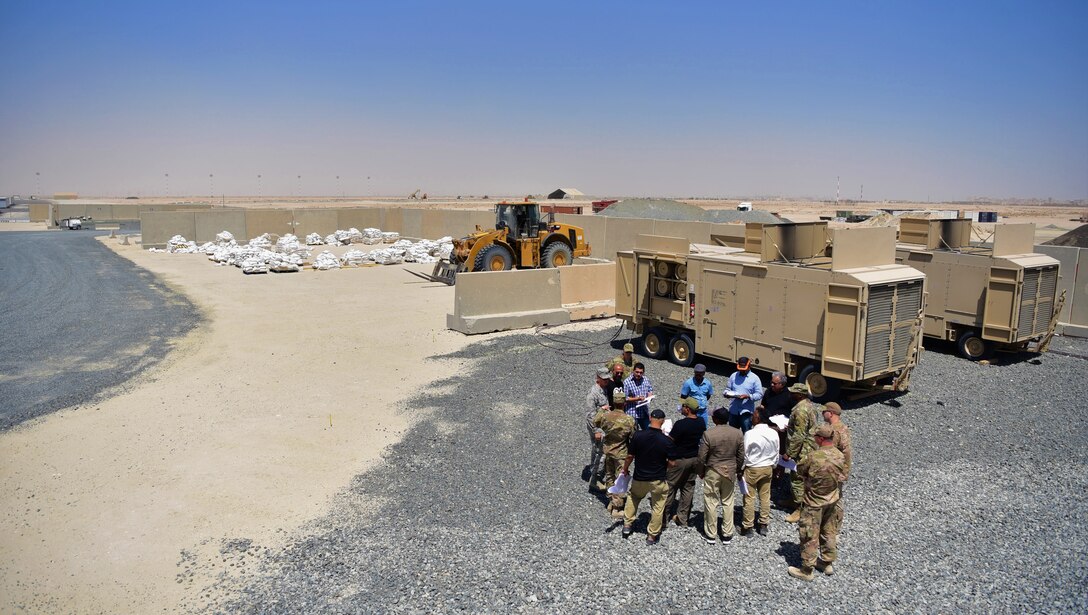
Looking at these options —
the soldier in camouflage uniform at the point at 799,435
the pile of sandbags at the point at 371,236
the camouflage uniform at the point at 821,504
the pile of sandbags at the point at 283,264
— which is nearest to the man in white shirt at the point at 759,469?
the soldier in camouflage uniform at the point at 799,435

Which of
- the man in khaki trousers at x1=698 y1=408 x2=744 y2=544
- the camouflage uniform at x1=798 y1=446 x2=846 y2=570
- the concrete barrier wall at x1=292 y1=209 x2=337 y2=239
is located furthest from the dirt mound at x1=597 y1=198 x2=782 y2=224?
the camouflage uniform at x1=798 y1=446 x2=846 y2=570

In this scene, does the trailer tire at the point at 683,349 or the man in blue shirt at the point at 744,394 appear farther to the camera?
the trailer tire at the point at 683,349

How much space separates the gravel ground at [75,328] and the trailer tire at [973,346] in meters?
14.4

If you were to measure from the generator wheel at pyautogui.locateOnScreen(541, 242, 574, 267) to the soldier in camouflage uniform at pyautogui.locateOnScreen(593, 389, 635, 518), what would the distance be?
14497 mm

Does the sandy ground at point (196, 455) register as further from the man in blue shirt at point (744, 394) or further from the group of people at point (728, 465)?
the man in blue shirt at point (744, 394)

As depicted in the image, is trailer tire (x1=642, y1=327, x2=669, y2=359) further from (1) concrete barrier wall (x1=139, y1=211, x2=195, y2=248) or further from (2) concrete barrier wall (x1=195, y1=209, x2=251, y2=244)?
(1) concrete barrier wall (x1=139, y1=211, x2=195, y2=248)

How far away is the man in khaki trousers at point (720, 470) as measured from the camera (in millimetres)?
6508

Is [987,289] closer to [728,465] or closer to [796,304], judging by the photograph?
[796,304]

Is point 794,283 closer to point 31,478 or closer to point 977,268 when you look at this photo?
point 977,268

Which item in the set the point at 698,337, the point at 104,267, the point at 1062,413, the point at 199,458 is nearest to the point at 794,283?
the point at 698,337

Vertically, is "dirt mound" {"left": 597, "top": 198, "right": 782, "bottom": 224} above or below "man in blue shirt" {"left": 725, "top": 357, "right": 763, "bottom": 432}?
above

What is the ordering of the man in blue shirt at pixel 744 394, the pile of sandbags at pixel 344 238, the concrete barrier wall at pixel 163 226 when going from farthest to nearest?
the pile of sandbags at pixel 344 238 < the concrete barrier wall at pixel 163 226 < the man in blue shirt at pixel 744 394

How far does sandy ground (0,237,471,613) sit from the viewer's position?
252 inches

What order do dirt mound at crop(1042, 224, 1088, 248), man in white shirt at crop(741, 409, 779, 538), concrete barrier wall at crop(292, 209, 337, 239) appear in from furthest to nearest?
concrete barrier wall at crop(292, 209, 337, 239), dirt mound at crop(1042, 224, 1088, 248), man in white shirt at crop(741, 409, 779, 538)
